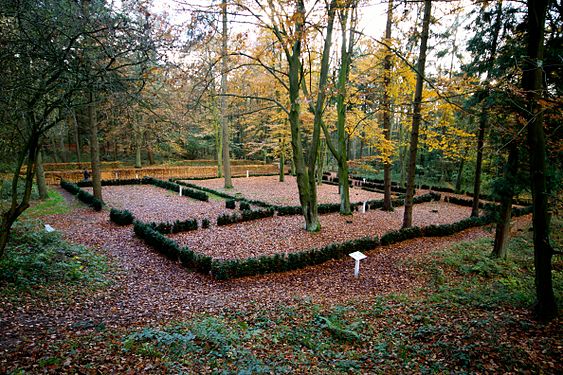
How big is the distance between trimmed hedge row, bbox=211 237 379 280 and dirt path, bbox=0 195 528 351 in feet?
0.59

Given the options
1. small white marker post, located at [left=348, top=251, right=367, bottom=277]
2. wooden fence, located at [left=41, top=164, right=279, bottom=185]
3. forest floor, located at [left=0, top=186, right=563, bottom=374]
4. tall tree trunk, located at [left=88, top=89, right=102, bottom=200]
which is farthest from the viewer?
wooden fence, located at [left=41, top=164, right=279, bottom=185]

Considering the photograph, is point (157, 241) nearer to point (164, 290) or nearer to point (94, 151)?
point (164, 290)

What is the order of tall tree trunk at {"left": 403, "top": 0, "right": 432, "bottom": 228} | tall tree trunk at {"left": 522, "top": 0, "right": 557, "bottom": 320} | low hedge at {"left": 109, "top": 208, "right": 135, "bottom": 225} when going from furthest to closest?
low hedge at {"left": 109, "top": 208, "right": 135, "bottom": 225} < tall tree trunk at {"left": 403, "top": 0, "right": 432, "bottom": 228} < tall tree trunk at {"left": 522, "top": 0, "right": 557, "bottom": 320}

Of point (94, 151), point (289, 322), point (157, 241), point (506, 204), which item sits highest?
point (94, 151)

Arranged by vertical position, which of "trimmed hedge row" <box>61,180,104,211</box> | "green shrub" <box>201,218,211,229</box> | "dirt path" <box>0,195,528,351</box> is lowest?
"dirt path" <box>0,195,528,351</box>

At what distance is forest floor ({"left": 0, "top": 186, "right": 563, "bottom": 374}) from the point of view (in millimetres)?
3791

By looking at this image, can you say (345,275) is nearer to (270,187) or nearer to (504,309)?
(504,309)

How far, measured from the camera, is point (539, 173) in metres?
4.32

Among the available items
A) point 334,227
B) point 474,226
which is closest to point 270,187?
point 334,227

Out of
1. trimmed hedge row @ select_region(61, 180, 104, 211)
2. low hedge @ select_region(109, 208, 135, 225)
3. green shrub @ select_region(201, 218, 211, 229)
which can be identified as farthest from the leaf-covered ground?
trimmed hedge row @ select_region(61, 180, 104, 211)

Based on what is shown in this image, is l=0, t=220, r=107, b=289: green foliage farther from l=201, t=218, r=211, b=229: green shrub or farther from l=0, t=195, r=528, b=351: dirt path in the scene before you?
l=201, t=218, r=211, b=229: green shrub

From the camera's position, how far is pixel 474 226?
46.2 ft

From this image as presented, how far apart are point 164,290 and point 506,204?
30.9ft

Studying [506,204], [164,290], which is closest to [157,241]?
[164,290]
